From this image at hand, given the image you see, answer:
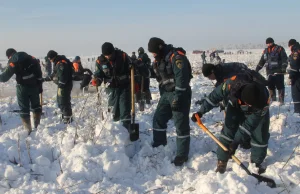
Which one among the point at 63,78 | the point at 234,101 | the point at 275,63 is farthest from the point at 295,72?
the point at 63,78

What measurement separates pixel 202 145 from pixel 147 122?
1.39 meters

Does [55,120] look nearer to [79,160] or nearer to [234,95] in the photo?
[79,160]

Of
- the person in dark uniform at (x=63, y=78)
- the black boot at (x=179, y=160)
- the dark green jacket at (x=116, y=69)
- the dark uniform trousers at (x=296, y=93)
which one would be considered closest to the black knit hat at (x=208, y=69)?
the dark green jacket at (x=116, y=69)

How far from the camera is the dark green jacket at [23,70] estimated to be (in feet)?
20.6

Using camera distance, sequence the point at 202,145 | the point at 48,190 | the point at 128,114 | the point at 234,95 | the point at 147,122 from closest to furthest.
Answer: the point at 48,190, the point at 234,95, the point at 202,145, the point at 128,114, the point at 147,122

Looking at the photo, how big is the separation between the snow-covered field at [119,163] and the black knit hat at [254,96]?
3.07 feet

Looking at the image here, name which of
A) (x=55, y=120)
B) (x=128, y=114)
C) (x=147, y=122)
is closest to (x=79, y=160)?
(x=128, y=114)

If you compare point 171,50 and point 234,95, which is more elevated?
point 171,50

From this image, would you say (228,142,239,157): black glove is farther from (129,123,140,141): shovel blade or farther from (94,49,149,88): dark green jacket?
(94,49,149,88): dark green jacket

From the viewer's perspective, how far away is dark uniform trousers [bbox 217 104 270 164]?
4539 mm

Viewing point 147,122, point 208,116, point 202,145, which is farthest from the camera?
point 208,116

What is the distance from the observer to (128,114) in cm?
591

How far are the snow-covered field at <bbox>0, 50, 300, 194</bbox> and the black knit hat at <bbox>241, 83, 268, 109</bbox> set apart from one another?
94cm

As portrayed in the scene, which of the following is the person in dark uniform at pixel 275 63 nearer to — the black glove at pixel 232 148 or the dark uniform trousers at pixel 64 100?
the black glove at pixel 232 148
